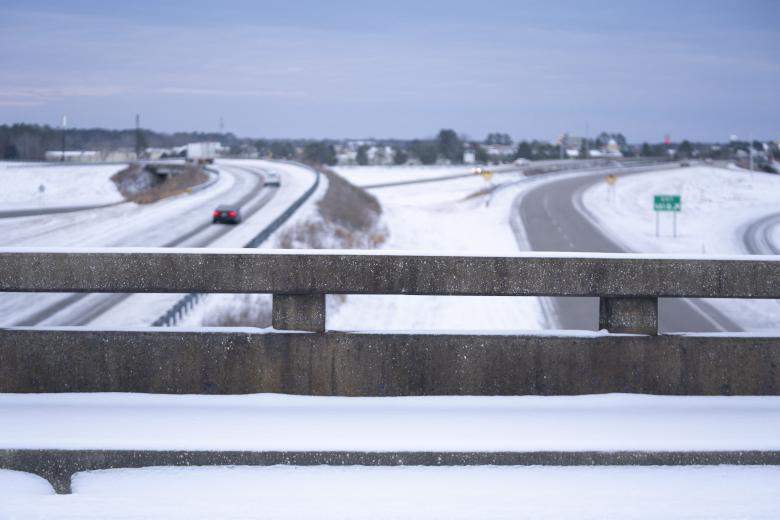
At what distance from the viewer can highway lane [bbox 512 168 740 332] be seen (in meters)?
28.3

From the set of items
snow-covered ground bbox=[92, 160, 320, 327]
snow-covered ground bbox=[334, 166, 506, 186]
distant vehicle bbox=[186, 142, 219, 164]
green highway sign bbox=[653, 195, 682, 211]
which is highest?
distant vehicle bbox=[186, 142, 219, 164]

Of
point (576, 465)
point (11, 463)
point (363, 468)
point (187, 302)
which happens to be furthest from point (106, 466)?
point (187, 302)

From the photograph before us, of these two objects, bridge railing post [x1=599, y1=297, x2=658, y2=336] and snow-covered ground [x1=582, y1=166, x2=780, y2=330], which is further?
snow-covered ground [x1=582, y1=166, x2=780, y2=330]

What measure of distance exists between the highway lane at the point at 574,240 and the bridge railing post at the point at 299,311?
70.9 ft

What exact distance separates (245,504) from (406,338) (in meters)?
2.23

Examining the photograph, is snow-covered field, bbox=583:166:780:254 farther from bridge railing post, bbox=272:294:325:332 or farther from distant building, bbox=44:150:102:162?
distant building, bbox=44:150:102:162

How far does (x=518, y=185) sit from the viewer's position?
9625 cm

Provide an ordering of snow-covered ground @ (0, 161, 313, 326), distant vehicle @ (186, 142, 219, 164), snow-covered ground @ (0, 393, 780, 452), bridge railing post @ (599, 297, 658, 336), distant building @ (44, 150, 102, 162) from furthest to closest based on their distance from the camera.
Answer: distant vehicle @ (186, 142, 219, 164)
distant building @ (44, 150, 102, 162)
snow-covered ground @ (0, 161, 313, 326)
bridge railing post @ (599, 297, 658, 336)
snow-covered ground @ (0, 393, 780, 452)

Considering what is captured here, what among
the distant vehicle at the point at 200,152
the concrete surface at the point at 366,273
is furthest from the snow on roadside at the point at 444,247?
the distant vehicle at the point at 200,152

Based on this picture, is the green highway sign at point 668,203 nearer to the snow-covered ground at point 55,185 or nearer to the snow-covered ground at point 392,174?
the snow-covered ground at point 55,185

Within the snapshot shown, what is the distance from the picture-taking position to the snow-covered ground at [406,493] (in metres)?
4.35

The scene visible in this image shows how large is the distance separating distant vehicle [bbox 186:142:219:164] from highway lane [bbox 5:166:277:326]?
28.7 metres

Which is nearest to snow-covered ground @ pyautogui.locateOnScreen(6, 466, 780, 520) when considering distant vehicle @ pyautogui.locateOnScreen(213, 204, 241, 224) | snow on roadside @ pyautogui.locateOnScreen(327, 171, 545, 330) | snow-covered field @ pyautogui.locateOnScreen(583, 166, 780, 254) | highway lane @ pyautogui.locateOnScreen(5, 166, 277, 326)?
snow on roadside @ pyautogui.locateOnScreen(327, 171, 545, 330)

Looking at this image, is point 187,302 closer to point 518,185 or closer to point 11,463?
point 11,463
